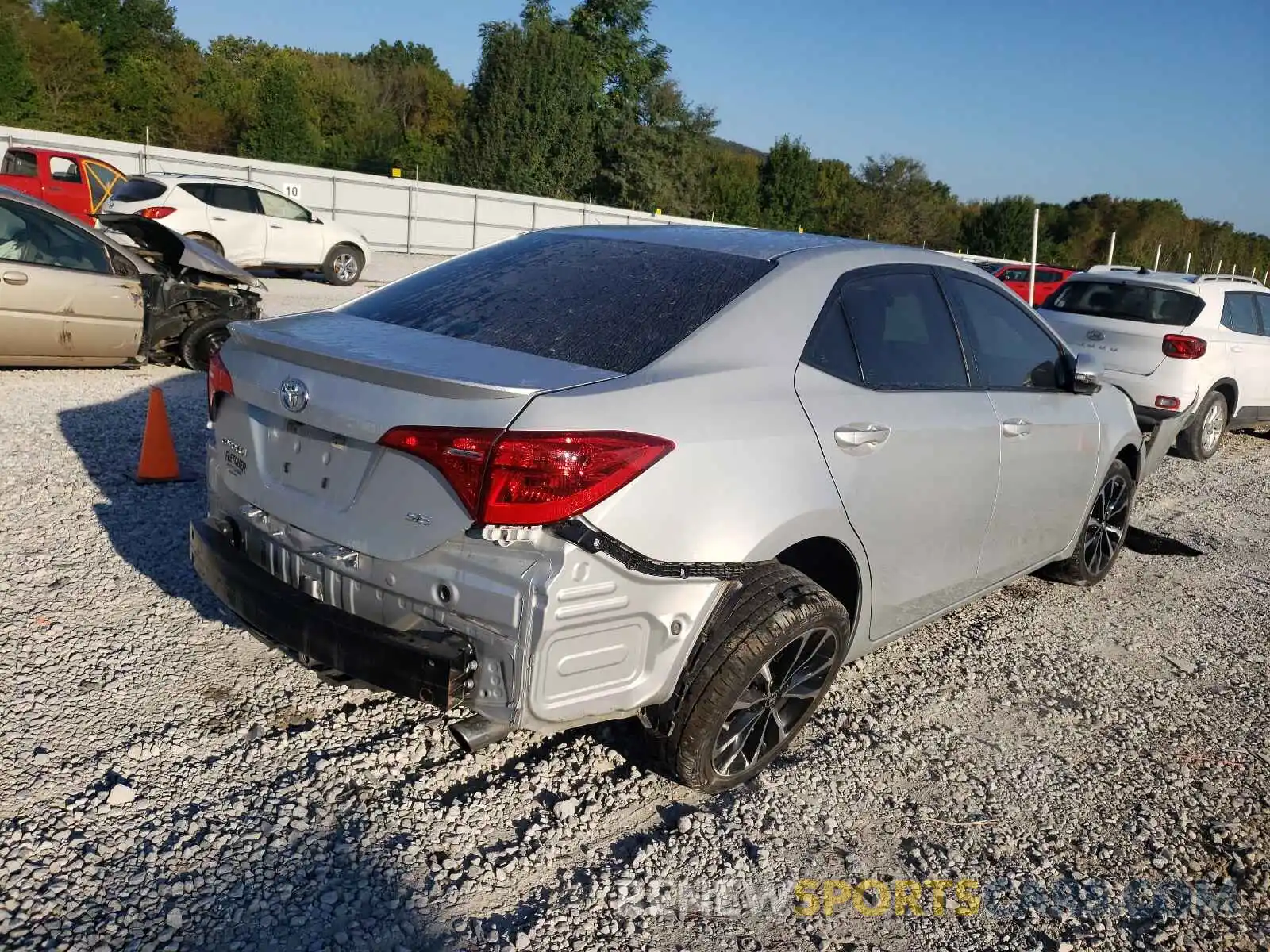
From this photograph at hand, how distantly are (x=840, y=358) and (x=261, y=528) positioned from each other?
1.96m

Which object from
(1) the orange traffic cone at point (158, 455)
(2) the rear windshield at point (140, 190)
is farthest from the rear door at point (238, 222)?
(1) the orange traffic cone at point (158, 455)

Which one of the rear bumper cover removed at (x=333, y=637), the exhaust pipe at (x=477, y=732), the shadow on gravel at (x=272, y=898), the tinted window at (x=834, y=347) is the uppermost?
the tinted window at (x=834, y=347)

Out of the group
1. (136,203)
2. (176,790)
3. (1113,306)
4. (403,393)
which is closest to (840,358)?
(403,393)

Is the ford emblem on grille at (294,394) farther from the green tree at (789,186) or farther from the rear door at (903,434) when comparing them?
the green tree at (789,186)

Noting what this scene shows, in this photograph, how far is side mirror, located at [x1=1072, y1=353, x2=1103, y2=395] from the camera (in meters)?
4.67

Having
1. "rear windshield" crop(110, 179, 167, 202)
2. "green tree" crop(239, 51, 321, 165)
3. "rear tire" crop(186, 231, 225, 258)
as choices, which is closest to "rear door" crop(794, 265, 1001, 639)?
"rear tire" crop(186, 231, 225, 258)

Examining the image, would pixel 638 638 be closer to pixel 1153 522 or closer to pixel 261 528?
pixel 261 528

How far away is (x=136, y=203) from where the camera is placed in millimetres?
15766

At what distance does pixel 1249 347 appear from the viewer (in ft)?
31.4

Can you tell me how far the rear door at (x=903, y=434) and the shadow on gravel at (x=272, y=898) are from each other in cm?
176

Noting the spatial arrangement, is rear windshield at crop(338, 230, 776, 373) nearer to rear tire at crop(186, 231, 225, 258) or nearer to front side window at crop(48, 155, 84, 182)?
rear tire at crop(186, 231, 225, 258)

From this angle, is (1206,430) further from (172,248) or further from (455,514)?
(172,248)

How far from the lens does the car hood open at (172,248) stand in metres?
8.61

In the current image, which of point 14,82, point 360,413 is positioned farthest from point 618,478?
point 14,82
